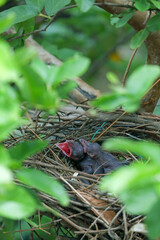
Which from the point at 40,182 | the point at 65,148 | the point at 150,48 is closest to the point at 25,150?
the point at 40,182

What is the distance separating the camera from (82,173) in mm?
1083

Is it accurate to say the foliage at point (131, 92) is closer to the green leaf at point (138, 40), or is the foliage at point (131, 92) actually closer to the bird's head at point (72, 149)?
the green leaf at point (138, 40)

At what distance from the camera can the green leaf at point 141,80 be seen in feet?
1.43

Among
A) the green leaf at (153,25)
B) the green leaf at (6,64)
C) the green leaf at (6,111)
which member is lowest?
the green leaf at (153,25)

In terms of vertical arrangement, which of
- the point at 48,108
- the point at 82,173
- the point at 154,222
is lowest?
the point at 82,173

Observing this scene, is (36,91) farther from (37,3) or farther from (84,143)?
(84,143)

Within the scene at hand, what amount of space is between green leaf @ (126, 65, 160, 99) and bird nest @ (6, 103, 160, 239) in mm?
355

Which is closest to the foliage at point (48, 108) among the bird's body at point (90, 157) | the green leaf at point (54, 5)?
the green leaf at point (54, 5)

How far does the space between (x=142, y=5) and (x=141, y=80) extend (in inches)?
23.7

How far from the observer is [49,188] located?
494 millimetres

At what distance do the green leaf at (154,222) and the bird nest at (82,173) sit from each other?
0.36 meters

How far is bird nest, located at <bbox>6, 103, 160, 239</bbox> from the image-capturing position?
92 cm

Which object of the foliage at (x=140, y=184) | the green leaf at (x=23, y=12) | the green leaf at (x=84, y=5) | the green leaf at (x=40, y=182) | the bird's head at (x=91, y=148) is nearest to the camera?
the foliage at (x=140, y=184)

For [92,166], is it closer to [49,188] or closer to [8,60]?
[49,188]
